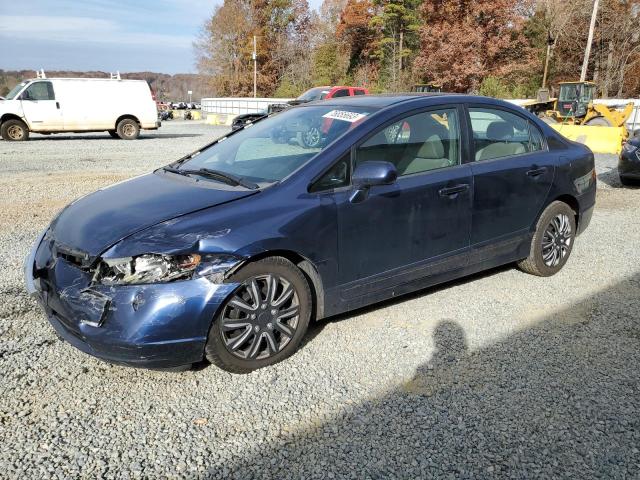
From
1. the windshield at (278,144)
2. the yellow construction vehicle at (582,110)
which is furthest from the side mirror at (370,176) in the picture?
the yellow construction vehicle at (582,110)

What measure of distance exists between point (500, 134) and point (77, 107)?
17.0 metres

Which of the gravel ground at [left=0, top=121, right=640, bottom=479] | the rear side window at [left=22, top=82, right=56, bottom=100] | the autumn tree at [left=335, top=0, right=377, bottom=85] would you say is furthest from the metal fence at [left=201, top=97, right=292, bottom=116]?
the gravel ground at [left=0, top=121, right=640, bottom=479]

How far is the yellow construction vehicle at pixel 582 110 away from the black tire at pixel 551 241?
14.6 m

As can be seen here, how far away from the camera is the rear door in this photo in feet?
13.4

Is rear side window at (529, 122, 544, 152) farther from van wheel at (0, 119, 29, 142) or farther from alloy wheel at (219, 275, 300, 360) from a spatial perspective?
van wheel at (0, 119, 29, 142)

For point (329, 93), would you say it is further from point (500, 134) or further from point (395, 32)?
point (395, 32)

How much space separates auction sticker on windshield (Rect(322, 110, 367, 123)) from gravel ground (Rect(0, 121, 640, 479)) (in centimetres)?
143

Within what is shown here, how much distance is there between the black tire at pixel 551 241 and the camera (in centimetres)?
462

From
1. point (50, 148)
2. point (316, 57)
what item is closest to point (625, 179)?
point (50, 148)

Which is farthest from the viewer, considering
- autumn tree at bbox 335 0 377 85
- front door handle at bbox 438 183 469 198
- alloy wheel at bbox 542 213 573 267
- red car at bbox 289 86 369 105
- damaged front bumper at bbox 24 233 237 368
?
autumn tree at bbox 335 0 377 85

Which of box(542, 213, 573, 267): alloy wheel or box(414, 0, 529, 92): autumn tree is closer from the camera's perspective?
box(542, 213, 573, 267): alloy wheel

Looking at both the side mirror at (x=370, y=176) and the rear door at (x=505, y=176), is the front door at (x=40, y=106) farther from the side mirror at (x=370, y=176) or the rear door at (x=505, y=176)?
the side mirror at (x=370, y=176)

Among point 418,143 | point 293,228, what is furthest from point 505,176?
point 293,228

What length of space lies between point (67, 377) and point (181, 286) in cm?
96
